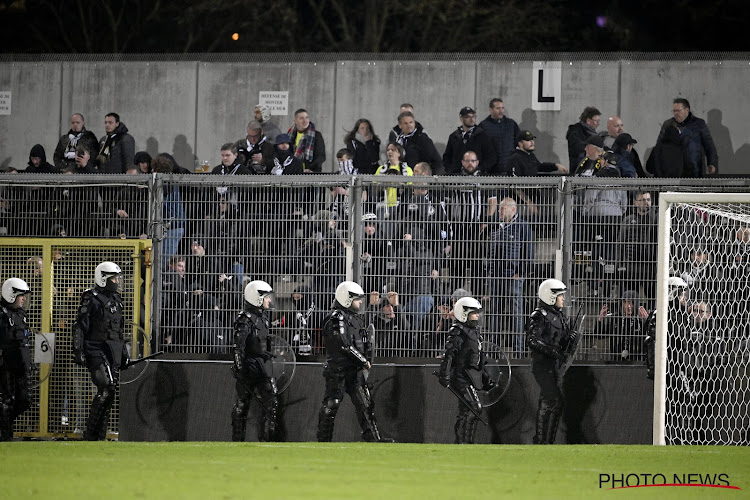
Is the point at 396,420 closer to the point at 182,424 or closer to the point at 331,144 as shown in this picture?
the point at 182,424

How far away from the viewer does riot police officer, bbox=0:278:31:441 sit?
15.1 m

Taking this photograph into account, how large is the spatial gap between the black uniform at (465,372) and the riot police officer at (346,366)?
958 mm

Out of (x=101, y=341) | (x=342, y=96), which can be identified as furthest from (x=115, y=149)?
(x=101, y=341)

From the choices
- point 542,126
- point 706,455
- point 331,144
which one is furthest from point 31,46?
point 706,455

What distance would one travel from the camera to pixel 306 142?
58.2 feet

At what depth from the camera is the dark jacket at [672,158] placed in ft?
55.4

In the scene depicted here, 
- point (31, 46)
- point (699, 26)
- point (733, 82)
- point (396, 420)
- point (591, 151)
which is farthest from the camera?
point (31, 46)

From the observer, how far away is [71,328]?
51.6ft

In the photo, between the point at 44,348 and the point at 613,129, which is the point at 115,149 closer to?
the point at 44,348

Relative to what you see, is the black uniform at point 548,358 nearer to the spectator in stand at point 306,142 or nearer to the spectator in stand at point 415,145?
the spectator in stand at point 415,145

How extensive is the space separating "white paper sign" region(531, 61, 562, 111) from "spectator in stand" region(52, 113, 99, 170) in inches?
261

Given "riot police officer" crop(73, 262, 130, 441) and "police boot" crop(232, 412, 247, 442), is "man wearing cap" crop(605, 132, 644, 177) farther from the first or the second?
"riot police officer" crop(73, 262, 130, 441)

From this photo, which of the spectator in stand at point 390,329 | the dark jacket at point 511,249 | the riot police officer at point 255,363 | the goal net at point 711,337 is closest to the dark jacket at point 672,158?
the goal net at point 711,337

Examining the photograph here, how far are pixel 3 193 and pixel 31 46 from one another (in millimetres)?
18178
